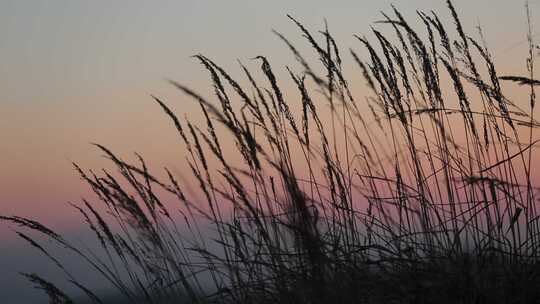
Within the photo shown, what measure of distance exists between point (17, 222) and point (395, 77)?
164 cm

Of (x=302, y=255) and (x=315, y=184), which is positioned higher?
(x=315, y=184)

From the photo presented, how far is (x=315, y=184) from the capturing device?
3.60 meters

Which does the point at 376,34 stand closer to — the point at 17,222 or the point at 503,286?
the point at 503,286

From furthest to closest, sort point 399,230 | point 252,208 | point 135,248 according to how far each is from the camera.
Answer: point 135,248 → point 399,230 → point 252,208

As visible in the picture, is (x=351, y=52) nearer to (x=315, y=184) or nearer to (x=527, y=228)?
(x=315, y=184)

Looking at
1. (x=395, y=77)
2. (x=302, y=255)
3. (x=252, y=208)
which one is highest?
(x=395, y=77)

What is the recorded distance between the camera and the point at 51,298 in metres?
3.45

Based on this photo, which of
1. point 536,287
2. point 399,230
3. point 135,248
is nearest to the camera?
point 536,287

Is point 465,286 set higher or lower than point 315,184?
lower

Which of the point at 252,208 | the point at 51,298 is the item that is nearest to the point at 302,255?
the point at 252,208

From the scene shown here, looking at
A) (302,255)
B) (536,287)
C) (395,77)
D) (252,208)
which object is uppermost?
(395,77)

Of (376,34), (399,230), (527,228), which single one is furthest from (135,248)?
(527,228)

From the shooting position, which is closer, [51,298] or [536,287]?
[536,287]

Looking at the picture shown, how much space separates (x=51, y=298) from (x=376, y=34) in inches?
65.2
